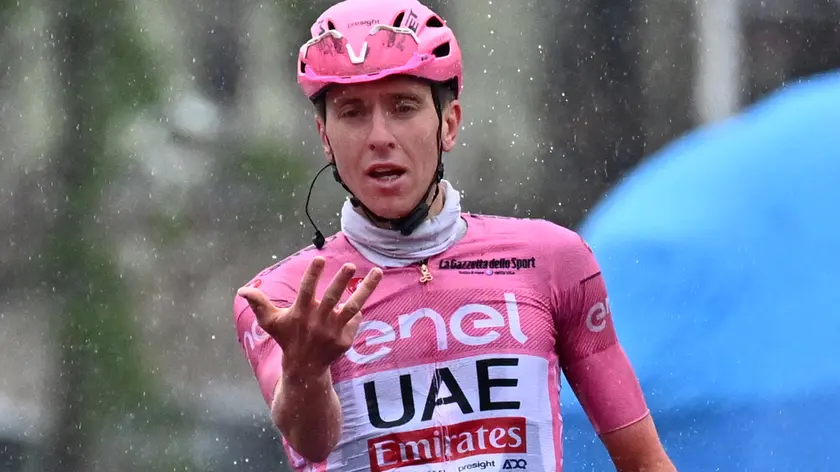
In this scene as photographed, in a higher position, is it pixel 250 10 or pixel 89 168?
pixel 250 10

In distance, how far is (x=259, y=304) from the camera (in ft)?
6.30

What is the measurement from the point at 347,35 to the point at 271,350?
0.60m

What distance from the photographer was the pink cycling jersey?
2.32 meters

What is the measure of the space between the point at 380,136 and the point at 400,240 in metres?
0.21

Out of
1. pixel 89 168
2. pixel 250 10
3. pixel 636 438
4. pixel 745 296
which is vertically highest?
pixel 250 10

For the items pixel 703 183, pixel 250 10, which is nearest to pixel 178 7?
pixel 250 10

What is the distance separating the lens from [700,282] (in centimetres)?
421

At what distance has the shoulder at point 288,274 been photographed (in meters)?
2.40

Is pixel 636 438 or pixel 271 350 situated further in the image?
pixel 636 438

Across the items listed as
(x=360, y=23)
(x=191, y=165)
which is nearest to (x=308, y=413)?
(x=360, y=23)

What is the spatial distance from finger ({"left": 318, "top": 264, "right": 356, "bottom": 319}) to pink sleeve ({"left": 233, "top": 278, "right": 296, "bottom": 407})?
12.7 inches

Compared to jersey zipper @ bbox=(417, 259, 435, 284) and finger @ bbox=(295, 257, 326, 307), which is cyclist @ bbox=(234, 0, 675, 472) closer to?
jersey zipper @ bbox=(417, 259, 435, 284)

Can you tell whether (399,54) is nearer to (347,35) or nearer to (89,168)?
(347,35)

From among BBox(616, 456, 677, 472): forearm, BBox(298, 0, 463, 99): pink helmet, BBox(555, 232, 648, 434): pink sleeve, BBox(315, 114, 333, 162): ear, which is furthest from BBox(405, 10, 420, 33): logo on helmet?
BBox(616, 456, 677, 472): forearm
